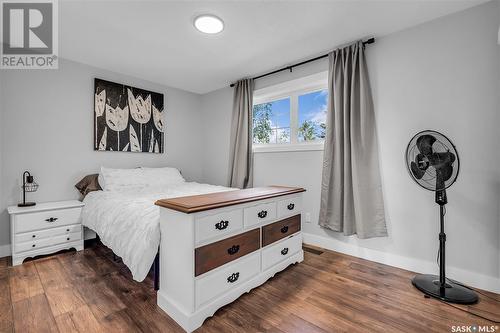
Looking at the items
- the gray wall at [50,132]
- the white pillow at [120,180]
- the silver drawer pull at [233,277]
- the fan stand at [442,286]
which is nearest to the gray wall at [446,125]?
the fan stand at [442,286]

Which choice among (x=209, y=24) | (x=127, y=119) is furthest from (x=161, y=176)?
(x=209, y=24)

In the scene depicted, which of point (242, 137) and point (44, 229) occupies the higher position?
point (242, 137)

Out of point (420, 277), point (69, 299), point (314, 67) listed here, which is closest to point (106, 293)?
point (69, 299)

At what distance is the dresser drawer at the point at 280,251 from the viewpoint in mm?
1974

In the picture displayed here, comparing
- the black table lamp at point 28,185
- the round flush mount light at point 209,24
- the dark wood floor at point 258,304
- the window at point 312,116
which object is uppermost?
the round flush mount light at point 209,24

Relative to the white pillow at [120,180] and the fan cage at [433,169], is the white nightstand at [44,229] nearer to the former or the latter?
the white pillow at [120,180]

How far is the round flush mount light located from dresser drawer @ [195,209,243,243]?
5.55ft

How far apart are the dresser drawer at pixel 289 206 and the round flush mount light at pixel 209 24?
5.68 ft

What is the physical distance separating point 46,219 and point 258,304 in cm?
239

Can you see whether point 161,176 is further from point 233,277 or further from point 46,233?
point 233,277

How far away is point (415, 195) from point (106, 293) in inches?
110

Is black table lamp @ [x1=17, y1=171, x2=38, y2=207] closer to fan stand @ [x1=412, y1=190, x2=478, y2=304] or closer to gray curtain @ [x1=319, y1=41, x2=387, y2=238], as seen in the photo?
gray curtain @ [x1=319, y1=41, x2=387, y2=238]

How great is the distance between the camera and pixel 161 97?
3.76 m

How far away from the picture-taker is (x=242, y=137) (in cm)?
351
